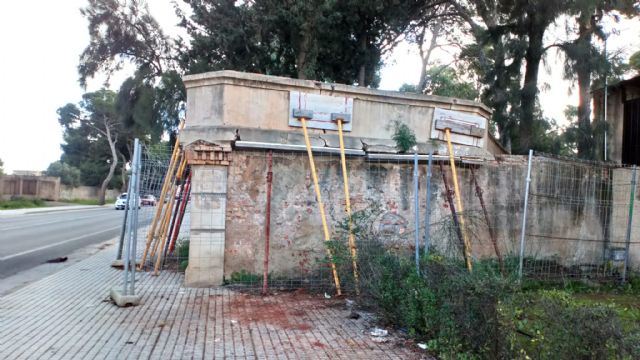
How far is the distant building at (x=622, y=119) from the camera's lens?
1197 centimetres

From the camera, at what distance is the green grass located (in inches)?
1376

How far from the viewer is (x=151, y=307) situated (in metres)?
6.68

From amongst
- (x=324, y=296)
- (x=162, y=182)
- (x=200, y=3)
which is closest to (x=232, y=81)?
(x=162, y=182)

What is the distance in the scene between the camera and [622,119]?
41.4ft

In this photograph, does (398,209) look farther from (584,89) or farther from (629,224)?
(584,89)

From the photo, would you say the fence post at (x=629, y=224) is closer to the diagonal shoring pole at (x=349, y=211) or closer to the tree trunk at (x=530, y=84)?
the tree trunk at (x=530, y=84)

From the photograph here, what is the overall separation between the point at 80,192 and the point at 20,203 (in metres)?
17.3

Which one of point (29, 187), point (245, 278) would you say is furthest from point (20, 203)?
point (245, 278)

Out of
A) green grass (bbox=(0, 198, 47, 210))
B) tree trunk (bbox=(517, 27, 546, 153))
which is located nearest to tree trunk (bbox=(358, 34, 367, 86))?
tree trunk (bbox=(517, 27, 546, 153))

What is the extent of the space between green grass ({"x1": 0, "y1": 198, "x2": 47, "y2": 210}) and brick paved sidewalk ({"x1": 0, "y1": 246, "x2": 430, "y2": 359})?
32057 millimetres

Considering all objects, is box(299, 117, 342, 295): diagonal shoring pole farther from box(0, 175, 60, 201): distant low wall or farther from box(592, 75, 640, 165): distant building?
box(0, 175, 60, 201): distant low wall

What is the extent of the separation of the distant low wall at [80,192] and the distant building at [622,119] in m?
48.3

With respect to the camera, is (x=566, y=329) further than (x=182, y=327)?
No

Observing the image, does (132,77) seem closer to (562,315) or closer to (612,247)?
(612,247)
